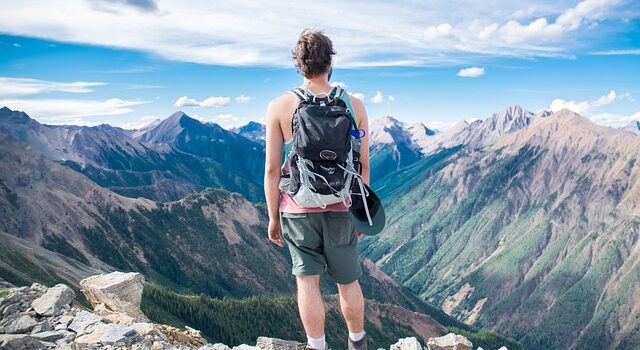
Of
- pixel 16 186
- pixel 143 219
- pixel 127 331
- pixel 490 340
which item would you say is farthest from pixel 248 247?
pixel 127 331

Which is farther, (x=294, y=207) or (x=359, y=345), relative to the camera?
(x=359, y=345)

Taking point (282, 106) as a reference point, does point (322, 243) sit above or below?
below

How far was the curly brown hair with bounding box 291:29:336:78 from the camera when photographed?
8.84 meters

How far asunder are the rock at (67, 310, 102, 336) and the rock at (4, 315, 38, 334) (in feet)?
3.04

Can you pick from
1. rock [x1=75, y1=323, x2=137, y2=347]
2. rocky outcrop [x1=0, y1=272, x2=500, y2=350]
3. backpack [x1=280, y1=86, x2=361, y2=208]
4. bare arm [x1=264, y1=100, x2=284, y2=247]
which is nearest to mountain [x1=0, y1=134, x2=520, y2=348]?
rocky outcrop [x1=0, y1=272, x2=500, y2=350]

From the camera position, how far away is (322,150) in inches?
344

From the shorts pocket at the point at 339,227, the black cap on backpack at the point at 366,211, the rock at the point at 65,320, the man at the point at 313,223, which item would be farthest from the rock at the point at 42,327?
the black cap on backpack at the point at 366,211

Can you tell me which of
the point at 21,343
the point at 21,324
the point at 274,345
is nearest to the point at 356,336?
the point at 274,345

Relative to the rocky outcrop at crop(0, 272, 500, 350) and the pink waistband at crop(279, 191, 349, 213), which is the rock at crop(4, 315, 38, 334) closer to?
the rocky outcrop at crop(0, 272, 500, 350)

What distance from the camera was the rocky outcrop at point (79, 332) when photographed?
10984 millimetres

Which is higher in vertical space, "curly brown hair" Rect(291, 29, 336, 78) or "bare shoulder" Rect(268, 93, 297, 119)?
"curly brown hair" Rect(291, 29, 336, 78)

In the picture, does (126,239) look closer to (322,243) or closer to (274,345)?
(274,345)

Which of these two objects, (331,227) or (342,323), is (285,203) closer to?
(331,227)

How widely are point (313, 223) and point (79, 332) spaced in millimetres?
7059
